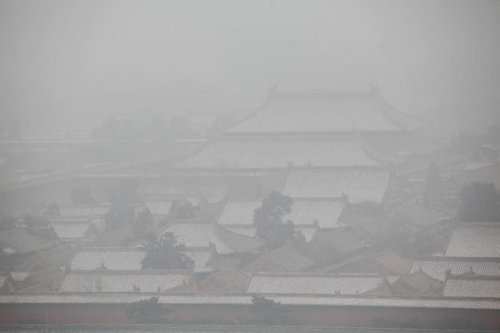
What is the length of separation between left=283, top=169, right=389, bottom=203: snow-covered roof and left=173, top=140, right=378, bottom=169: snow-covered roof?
5.76 feet

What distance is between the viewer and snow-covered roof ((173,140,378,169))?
35500 mm

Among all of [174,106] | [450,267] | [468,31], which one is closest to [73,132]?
[174,106]

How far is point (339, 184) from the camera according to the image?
32.1m

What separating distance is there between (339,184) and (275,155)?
5.49 m

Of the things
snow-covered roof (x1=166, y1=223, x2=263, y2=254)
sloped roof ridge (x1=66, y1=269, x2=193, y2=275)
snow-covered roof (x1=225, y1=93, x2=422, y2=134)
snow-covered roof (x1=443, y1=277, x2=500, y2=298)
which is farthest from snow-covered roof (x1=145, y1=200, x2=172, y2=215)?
snow-covered roof (x1=443, y1=277, x2=500, y2=298)

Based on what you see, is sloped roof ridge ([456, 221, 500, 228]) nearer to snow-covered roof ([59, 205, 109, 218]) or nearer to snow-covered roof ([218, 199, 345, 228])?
snow-covered roof ([218, 199, 345, 228])

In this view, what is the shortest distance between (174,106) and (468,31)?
38660 mm

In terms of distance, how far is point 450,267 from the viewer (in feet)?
69.7

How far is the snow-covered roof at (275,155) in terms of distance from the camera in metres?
35.5

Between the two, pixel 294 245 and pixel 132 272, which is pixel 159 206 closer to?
pixel 294 245

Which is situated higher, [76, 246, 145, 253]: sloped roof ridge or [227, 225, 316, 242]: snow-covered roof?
[227, 225, 316, 242]: snow-covered roof

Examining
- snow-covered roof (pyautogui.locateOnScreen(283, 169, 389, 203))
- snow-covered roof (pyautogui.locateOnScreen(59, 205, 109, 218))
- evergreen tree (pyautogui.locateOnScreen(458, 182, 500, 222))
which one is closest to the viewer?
evergreen tree (pyautogui.locateOnScreen(458, 182, 500, 222))

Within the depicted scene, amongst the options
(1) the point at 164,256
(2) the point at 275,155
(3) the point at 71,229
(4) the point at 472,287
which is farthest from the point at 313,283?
(2) the point at 275,155

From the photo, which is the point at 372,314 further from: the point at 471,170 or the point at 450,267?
the point at 471,170
